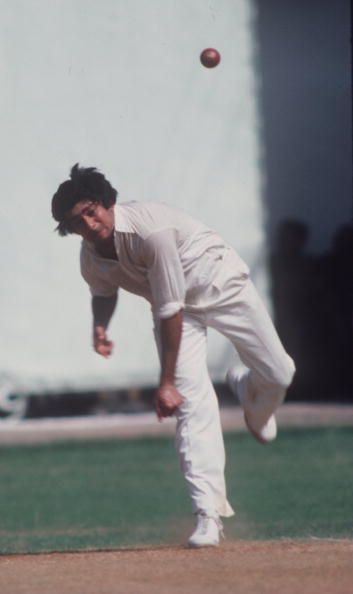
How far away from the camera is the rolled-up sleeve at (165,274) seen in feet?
20.6

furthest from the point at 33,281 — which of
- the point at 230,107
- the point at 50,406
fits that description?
the point at 230,107

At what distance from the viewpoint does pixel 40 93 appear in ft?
35.3

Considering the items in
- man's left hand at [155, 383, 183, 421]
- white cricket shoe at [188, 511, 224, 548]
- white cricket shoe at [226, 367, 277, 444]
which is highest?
man's left hand at [155, 383, 183, 421]

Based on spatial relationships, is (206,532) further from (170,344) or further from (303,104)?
(303,104)

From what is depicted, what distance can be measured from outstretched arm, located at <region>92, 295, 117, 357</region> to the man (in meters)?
0.14

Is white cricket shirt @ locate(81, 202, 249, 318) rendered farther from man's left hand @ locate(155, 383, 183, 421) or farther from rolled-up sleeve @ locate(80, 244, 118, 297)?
man's left hand @ locate(155, 383, 183, 421)

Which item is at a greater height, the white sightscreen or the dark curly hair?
the dark curly hair

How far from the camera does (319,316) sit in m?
14.3

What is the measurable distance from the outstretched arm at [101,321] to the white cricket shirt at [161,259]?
21cm

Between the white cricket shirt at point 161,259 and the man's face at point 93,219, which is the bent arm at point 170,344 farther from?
the man's face at point 93,219

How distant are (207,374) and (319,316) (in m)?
7.73

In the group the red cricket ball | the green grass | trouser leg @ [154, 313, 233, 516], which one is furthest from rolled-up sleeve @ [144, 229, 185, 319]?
the green grass

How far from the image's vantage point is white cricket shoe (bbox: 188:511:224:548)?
643 centimetres

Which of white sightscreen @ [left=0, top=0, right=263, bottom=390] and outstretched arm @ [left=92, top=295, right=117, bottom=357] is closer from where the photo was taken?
outstretched arm @ [left=92, top=295, right=117, bottom=357]
